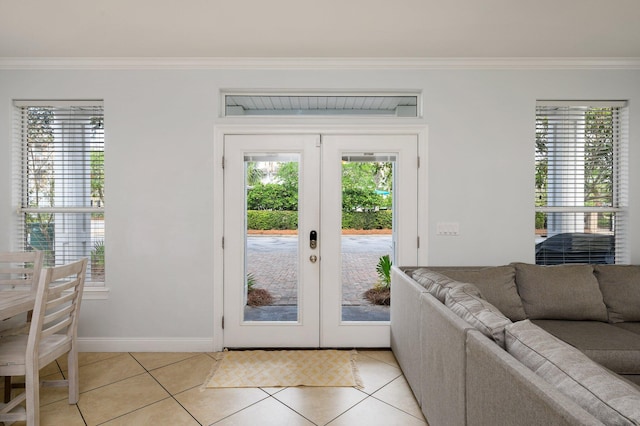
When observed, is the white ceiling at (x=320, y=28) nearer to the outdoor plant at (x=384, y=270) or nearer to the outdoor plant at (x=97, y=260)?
the outdoor plant at (x=97, y=260)

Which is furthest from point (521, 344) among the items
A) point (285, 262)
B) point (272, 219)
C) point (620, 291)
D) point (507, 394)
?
point (272, 219)

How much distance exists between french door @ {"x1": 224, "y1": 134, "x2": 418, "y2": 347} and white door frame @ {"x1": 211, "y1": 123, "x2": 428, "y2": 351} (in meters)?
0.05

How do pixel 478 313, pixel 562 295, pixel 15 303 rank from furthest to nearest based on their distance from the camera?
1. pixel 562 295
2. pixel 15 303
3. pixel 478 313

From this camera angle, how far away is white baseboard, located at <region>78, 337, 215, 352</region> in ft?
9.80

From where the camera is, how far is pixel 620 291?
8.12 ft

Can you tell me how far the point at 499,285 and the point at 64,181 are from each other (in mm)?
3809

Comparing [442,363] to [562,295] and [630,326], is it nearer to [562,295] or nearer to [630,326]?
[562,295]

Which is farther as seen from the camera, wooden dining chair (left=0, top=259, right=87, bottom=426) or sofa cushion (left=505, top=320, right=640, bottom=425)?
wooden dining chair (left=0, top=259, right=87, bottom=426)

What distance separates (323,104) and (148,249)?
2048 millimetres

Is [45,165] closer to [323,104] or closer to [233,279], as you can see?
[233,279]

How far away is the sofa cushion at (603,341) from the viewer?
76.3 inches

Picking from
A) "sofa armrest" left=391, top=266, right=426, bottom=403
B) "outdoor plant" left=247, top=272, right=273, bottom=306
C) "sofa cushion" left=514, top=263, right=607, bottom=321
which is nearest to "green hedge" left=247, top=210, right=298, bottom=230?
"outdoor plant" left=247, top=272, right=273, bottom=306

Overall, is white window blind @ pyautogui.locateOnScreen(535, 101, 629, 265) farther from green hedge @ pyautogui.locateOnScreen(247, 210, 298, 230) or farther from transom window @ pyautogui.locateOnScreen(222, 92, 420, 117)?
green hedge @ pyautogui.locateOnScreen(247, 210, 298, 230)

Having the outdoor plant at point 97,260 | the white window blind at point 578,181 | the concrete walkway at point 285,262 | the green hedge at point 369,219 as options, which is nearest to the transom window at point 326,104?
the green hedge at point 369,219
